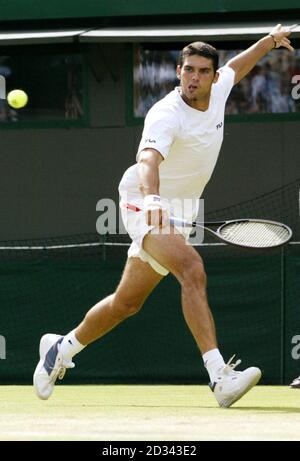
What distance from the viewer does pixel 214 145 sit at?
7.78 metres

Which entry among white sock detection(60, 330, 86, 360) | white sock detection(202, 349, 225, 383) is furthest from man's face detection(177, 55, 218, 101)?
white sock detection(60, 330, 86, 360)

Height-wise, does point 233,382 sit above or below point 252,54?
below

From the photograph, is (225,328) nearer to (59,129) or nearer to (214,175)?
(214,175)

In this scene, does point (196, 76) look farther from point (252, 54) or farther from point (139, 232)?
point (252, 54)

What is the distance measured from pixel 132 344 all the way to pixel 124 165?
2479 mm

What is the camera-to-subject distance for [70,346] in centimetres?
820

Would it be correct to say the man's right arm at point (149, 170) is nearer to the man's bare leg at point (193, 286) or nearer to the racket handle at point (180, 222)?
the racket handle at point (180, 222)

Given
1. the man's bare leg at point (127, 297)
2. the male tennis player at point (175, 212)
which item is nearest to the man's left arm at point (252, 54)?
the male tennis player at point (175, 212)

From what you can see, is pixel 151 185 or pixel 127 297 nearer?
pixel 151 185

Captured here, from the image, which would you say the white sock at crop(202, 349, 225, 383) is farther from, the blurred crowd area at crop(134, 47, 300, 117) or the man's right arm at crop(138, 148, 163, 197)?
the blurred crowd area at crop(134, 47, 300, 117)

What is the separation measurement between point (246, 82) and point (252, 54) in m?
5.40

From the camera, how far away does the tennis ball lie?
43.5 ft

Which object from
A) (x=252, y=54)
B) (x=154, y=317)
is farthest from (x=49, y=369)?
(x=154, y=317)
